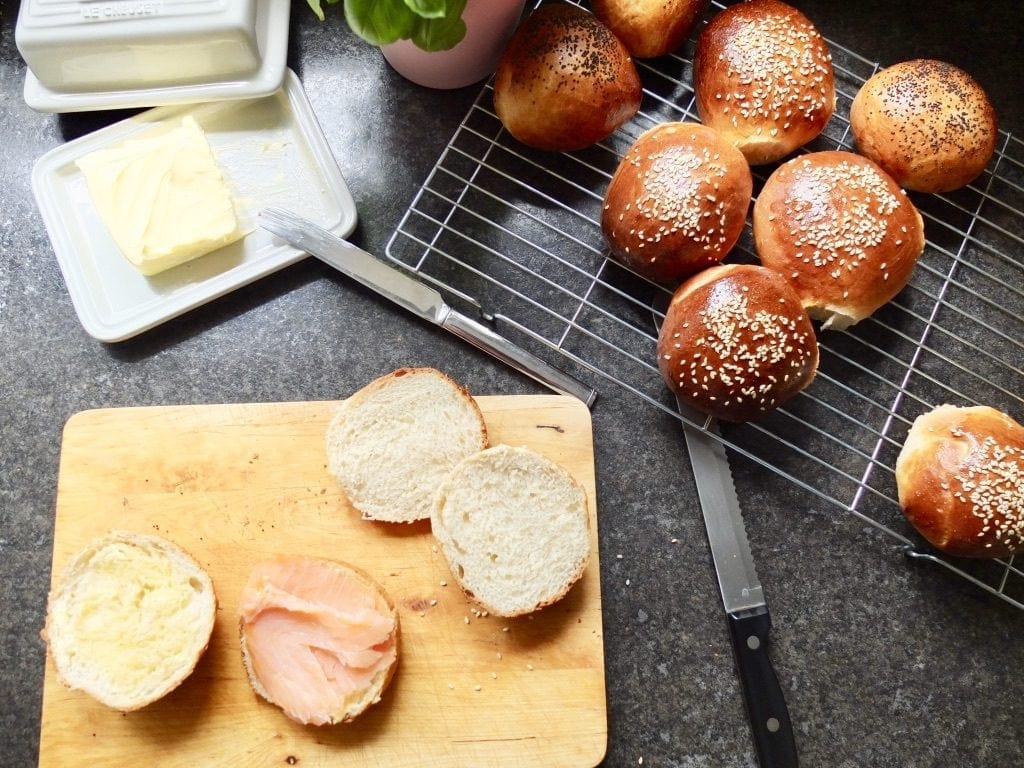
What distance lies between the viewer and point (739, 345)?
5.35ft

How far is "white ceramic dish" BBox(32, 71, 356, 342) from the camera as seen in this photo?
6.03 ft

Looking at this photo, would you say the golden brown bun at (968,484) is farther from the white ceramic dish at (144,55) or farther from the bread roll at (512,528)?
the white ceramic dish at (144,55)

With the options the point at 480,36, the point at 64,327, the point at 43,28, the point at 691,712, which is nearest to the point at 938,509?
the point at 691,712

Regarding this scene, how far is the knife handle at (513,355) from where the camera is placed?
1.80 m

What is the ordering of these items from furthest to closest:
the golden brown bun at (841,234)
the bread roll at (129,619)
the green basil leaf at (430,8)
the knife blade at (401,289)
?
the knife blade at (401,289), the golden brown bun at (841,234), the bread roll at (129,619), the green basil leaf at (430,8)

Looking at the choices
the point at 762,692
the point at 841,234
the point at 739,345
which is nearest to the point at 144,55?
the point at 739,345

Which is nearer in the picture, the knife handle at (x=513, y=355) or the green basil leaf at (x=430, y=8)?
the green basil leaf at (x=430, y=8)

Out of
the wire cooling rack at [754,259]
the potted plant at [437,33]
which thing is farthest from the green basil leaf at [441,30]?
the wire cooling rack at [754,259]

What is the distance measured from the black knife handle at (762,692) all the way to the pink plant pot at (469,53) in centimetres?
129

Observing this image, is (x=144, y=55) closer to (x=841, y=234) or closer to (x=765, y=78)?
(x=765, y=78)

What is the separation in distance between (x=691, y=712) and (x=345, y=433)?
906mm

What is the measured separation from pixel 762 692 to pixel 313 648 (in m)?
0.88

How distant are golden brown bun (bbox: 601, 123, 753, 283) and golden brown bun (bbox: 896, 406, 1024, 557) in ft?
1.86

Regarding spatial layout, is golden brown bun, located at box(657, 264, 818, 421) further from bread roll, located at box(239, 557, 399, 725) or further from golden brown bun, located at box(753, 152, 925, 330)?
bread roll, located at box(239, 557, 399, 725)
